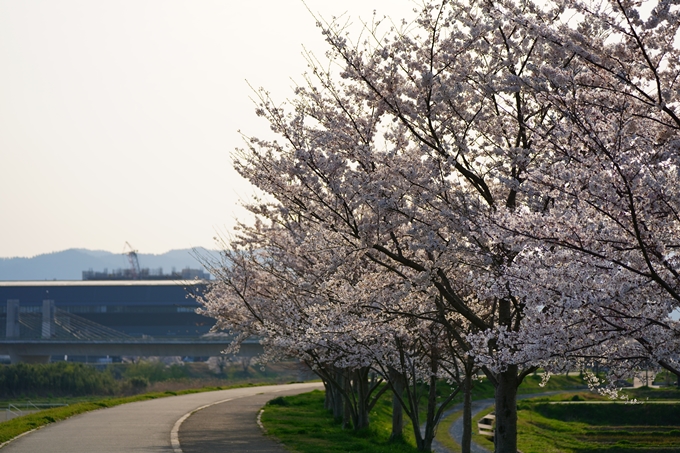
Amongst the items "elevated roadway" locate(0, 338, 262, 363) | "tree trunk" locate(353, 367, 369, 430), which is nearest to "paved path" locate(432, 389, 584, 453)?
"tree trunk" locate(353, 367, 369, 430)

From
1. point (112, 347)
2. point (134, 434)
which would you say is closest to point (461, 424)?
point (134, 434)

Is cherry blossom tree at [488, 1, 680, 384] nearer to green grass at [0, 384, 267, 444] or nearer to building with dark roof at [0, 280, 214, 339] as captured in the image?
green grass at [0, 384, 267, 444]

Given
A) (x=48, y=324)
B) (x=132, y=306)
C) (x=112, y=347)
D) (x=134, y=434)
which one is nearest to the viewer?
(x=134, y=434)

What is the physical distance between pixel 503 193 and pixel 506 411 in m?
3.52

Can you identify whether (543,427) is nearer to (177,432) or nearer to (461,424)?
(461,424)

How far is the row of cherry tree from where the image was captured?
8.55 metres

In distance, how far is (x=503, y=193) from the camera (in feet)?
45.5

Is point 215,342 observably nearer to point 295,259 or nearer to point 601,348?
point 295,259

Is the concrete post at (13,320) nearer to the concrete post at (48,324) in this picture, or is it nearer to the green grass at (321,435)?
the concrete post at (48,324)

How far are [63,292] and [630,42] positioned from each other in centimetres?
12875

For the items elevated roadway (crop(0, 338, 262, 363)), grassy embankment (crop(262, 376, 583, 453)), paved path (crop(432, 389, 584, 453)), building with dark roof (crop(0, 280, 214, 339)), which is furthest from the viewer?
building with dark roof (crop(0, 280, 214, 339))

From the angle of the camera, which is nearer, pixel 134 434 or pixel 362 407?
pixel 134 434

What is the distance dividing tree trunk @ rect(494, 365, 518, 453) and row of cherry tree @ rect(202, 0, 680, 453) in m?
0.03

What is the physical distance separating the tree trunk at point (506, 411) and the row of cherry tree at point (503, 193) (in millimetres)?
34
